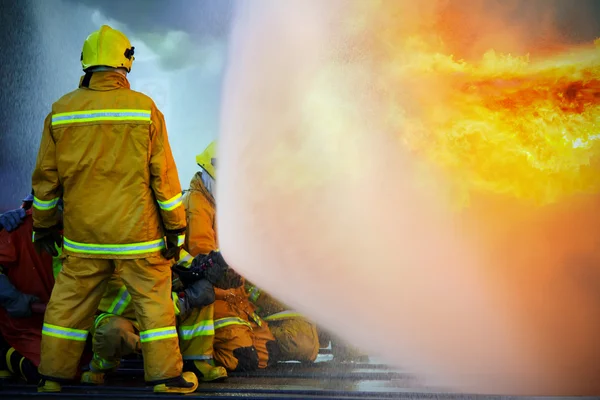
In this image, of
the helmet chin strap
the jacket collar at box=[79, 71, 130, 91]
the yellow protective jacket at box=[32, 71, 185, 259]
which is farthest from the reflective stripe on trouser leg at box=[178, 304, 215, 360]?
the jacket collar at box=[79, 71, 130, 91]

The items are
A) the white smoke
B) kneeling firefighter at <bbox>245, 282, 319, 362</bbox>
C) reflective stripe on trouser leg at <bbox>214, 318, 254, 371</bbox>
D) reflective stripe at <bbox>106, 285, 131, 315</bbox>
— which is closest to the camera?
reflective stripe at <bbox>106, 285, 131, 315</bbox>

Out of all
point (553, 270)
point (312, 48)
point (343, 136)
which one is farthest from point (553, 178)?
point (312, 48)

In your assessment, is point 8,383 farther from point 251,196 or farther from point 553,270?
point 553,270

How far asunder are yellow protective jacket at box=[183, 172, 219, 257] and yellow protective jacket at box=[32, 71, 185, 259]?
956 millimetres

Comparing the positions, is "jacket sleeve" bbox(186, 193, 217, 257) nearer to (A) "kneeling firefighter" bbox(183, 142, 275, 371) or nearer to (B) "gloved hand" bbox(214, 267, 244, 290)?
(A) "kneeling firefighter" bbox(183, 142, 275, 371)

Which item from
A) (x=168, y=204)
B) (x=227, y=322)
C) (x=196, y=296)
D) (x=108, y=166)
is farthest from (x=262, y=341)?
(x=108, y=166)

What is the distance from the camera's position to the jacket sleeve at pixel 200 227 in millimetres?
4578

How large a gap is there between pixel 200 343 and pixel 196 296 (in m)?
0.30

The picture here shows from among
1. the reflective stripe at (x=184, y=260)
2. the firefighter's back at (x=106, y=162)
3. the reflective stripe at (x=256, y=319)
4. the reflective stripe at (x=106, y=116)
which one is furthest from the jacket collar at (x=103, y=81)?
the reflective stripe at (x=256, y=319)

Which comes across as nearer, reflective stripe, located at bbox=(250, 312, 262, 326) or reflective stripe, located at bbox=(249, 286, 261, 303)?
reflective stripe, located at bbox=(250, 312, 262, 326)

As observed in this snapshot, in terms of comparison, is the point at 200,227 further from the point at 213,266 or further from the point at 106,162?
the point at 106,162

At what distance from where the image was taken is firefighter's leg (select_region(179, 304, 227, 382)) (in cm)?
403

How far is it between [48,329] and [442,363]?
8.40ft

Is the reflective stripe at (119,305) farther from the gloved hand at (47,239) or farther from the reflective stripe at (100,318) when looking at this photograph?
the gloved hand at (47,239)
